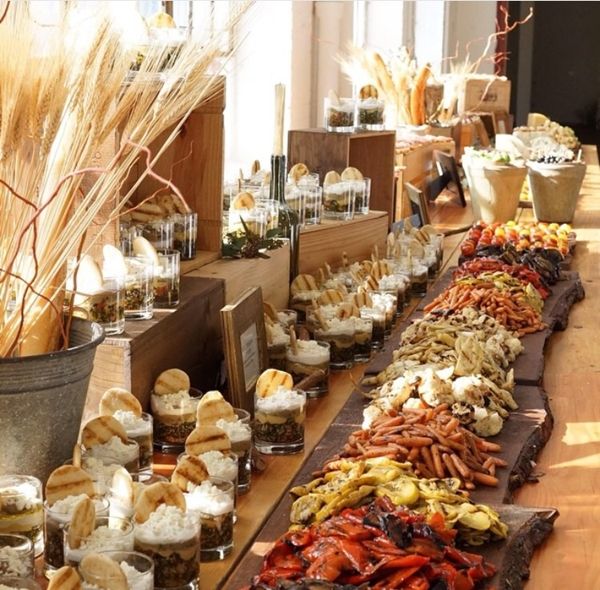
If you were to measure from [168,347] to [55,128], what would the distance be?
29.9 inches

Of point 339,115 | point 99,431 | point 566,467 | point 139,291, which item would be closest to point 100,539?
point 99,431

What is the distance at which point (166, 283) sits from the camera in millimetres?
2605

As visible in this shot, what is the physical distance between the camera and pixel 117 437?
6.83ft

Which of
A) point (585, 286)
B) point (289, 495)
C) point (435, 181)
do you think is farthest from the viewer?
point (435, 181)

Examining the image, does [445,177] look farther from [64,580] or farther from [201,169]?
[64,580]

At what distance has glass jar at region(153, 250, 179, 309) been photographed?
8.52 feet

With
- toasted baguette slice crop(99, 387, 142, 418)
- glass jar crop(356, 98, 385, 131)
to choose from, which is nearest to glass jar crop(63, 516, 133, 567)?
toasted baguette slice crop(99, 387, 142, 418)

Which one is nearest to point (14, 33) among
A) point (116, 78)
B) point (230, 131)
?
point (116, 78)

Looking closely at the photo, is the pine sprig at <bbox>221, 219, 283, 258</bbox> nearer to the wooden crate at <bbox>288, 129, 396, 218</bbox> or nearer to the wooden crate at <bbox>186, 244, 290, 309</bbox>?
the wooden crate at <bbox>186, 244, 290, 309</bbox>

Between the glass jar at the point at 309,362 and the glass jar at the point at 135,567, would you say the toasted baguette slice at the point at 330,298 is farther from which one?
the glass jar at the point at 135,567

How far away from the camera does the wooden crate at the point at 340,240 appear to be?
3666 mm

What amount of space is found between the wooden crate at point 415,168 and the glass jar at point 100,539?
3.58m

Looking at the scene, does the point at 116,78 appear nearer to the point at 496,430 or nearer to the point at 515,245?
the point at 496,430

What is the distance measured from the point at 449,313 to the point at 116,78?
66.5 inches
